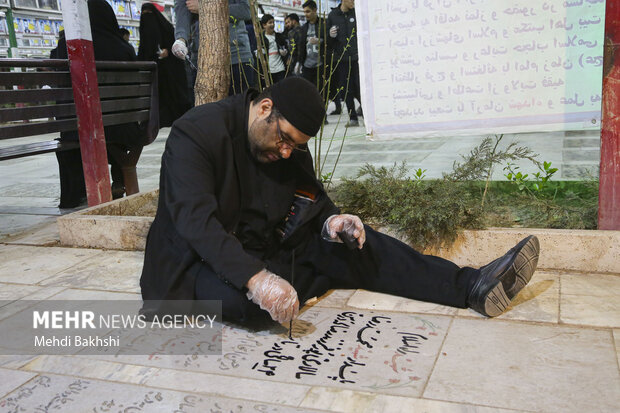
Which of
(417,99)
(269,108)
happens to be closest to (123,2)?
(417,99)

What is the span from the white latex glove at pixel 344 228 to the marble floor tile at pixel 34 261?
1657 millimetres

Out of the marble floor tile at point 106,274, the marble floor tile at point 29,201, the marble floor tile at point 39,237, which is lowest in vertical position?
the marble floor tile at point 106,274

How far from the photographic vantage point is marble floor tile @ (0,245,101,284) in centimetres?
341

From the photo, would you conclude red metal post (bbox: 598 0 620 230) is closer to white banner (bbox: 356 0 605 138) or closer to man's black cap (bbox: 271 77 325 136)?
white banner (bbox: 356 0 605 138)

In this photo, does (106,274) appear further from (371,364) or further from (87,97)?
(371,364)

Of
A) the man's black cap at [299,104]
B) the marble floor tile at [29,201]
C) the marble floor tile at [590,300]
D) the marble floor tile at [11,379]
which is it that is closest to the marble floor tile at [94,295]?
the marble floor tile at [11,379]

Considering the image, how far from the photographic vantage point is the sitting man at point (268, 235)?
2.33 metres

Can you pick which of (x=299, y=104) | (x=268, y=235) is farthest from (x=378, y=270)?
(x=299, y=104)

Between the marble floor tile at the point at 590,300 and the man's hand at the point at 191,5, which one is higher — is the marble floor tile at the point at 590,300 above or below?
below

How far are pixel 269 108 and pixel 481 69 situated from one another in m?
1.69

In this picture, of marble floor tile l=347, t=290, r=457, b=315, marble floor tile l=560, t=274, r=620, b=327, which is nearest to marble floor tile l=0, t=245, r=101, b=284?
marble floor tile l=347, t=290, r=457, b=315

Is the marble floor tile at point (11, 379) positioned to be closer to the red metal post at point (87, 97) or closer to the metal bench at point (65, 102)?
the metal bench at point (65, 102)

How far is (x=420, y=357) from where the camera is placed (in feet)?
7.50

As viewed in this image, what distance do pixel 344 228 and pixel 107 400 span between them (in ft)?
3.82
